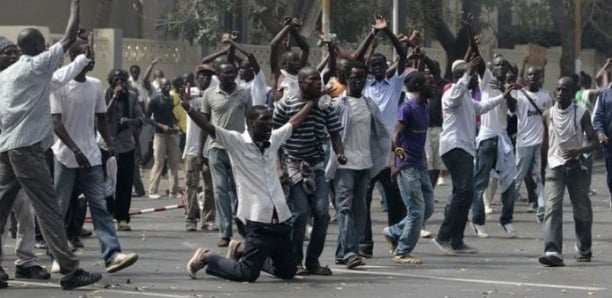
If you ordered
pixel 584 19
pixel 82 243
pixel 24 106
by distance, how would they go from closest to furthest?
pixel 24 106 < pixel 82 243 < pixel 584 19

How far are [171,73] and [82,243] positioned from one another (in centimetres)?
1519

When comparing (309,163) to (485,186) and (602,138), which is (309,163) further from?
(485,186)

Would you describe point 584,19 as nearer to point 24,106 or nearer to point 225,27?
point 225,27

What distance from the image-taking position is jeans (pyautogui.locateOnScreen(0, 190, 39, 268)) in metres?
11.5

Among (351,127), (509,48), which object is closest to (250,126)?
(351,127)

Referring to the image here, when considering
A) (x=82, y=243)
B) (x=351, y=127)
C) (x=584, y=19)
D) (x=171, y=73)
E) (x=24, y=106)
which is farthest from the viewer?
(x=584, y=19)

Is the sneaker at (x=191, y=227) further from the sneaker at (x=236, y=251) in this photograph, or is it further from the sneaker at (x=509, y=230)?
the sneaker at (x=236, y=251)

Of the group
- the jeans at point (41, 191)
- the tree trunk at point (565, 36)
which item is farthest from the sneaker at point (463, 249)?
the tree trunk at point (565, 36)

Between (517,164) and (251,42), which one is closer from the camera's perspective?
(517,164)

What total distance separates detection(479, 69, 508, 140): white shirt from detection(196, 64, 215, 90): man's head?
9.39 ft

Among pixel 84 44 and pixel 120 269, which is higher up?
pixel 84 44

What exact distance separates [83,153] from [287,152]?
1.64m

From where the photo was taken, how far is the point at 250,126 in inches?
448

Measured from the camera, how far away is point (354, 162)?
1256 cm
